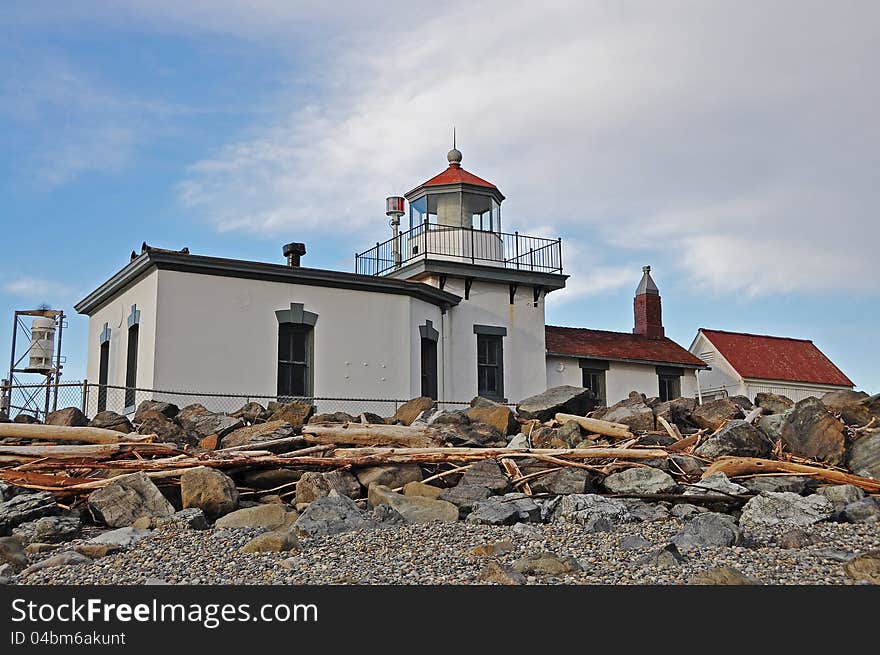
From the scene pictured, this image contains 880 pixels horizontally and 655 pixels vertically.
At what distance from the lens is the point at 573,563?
7.02 meters

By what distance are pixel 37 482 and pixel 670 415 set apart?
8175 mm

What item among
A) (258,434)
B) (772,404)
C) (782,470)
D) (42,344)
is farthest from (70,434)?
(42,344)

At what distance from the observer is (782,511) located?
30.5 feet

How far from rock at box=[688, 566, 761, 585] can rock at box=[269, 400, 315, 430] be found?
7.70 metres

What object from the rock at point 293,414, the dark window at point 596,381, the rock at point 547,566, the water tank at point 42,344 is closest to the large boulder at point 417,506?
the rock at point 547,566

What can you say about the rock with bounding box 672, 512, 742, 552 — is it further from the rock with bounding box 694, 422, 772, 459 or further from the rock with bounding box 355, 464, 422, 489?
the rock with bounding box 355, 464, 422, 489

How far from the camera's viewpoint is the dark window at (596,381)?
22938 mm

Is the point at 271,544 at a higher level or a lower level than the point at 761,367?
lower

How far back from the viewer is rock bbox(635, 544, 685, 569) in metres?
7.02

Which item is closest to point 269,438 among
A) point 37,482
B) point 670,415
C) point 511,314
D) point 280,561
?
point 37,482

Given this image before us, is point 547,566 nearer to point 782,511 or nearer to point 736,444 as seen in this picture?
point 782,511

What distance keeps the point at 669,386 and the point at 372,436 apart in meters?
14.5

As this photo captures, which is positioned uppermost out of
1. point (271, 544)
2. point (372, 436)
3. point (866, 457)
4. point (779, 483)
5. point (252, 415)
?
point (252, 415)

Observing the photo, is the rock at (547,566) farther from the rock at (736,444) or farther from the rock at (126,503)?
the rock at (736,444)
